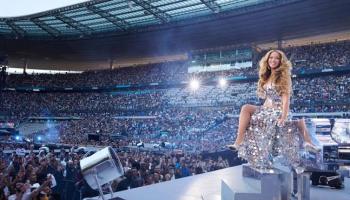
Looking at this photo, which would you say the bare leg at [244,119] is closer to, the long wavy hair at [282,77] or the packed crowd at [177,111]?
the long wavy hair at [282,77]

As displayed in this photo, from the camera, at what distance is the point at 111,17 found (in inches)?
1433

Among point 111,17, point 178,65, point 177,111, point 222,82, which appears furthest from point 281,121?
point 178,65

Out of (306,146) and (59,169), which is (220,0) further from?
(306,146)

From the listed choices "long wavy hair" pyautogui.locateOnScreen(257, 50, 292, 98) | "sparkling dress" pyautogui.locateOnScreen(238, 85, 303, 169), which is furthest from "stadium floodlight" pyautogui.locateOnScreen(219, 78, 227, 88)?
"sparkling dress" pyautogui.locateOnScreen(238, 85, 303, 169)

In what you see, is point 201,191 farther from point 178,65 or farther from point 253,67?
point 178,65

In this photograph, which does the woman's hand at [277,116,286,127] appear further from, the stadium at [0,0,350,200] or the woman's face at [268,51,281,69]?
the stadium at [0,0,350,200]

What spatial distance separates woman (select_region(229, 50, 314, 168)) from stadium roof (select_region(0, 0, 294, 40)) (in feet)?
86.7

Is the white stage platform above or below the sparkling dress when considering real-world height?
below

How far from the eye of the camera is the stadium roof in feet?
104

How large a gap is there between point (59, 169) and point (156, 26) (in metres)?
28.5

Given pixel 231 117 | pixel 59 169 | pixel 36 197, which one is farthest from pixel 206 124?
pixel 36 197

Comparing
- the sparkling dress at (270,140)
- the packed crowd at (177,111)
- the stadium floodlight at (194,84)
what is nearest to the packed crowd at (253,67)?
the stadium floodlight at (194,84)

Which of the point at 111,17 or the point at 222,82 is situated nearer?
the point at 111,17

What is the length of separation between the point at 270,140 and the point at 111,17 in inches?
1380
